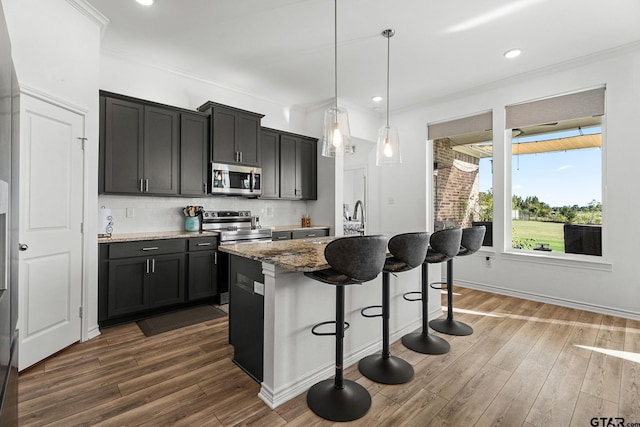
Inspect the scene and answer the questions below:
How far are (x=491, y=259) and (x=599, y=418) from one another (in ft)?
9.36

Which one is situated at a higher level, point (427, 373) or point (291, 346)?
point (291, 346)

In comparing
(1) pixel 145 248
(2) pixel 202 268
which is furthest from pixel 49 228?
(2) pixel 202 268

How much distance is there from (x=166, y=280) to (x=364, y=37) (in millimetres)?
3396

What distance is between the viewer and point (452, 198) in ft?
17.0

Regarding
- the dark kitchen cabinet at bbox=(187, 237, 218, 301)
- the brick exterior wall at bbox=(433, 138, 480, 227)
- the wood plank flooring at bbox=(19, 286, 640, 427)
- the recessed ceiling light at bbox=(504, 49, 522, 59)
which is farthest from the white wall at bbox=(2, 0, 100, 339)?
the brick exterior wall at bbox=(433, 138, 480, 227)

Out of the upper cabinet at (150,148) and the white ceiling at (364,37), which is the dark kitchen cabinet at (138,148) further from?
the white ceiling at (364,37)

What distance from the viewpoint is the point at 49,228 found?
249 centimetres

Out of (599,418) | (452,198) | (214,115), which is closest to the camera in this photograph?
(599,418)

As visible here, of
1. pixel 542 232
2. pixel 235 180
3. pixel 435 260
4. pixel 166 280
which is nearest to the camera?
pixel 435 260

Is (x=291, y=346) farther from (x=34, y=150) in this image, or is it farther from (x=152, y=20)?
(x=152, y=20)

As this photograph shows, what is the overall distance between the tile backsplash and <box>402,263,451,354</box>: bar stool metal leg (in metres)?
3.04

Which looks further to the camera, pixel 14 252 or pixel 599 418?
pixel 599 418

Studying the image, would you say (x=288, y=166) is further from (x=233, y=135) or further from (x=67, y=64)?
(x=67, y=64)

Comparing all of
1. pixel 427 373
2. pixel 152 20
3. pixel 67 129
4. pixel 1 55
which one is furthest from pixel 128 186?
pixel 427 373
